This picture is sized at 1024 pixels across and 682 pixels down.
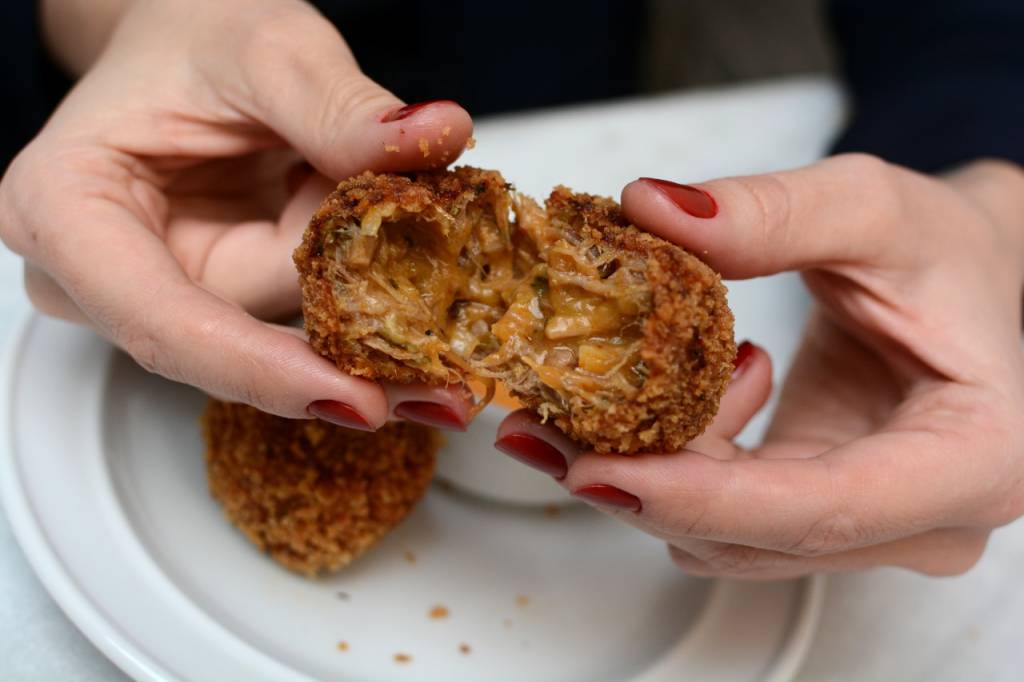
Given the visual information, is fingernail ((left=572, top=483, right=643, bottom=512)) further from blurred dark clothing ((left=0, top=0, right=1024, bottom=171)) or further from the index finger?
blurred dark clothing ((left=0, top=0, right=1024, bottom=171))

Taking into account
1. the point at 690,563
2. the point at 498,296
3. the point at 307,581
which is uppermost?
the point at 498,296

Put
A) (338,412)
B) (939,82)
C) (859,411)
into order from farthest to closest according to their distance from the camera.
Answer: (939,82) < (859,411) < (338,412)

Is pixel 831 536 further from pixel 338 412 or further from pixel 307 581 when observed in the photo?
pixel 307 581

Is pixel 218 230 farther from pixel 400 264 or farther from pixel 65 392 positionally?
pixel 400 264

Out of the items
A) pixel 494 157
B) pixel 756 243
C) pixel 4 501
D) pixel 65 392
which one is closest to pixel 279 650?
pixel 4 501

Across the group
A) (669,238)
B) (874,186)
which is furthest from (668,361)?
(874,186)

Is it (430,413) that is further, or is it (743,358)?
(743,358)
